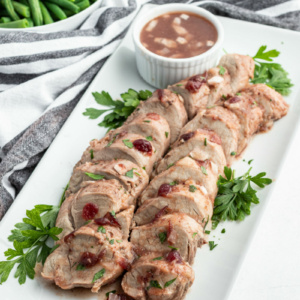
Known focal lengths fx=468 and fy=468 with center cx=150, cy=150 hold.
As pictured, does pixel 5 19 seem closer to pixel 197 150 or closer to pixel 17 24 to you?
pixel 17 24

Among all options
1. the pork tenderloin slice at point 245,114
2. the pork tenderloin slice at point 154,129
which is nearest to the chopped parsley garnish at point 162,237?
the pork tenderloin slice at point 154,129

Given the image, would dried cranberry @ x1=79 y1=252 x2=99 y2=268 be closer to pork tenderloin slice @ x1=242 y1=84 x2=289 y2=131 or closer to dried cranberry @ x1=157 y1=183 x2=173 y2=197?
dried cranberry @ x1=157 y1=183 x2=173 y2=197

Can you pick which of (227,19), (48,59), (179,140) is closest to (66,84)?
(48,59)

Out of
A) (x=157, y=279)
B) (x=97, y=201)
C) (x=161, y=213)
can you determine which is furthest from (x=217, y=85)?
(x=157, y=279)

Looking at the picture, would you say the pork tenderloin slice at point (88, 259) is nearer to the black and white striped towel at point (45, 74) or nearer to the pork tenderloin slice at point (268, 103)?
the black and white striped towel at point (45, 74)

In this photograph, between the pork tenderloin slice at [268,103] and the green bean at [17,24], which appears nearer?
the pork tenderloin slice at [268,103]

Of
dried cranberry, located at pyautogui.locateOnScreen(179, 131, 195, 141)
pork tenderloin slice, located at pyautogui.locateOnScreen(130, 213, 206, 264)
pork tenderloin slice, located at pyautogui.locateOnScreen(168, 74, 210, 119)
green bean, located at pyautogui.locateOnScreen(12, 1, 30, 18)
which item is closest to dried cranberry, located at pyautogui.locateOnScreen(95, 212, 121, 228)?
pork tenderloin slice, located at pyautogui.locateOnScreen(130, 213, 206, 264)

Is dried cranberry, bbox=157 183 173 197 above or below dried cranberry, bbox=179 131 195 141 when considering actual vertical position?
below
